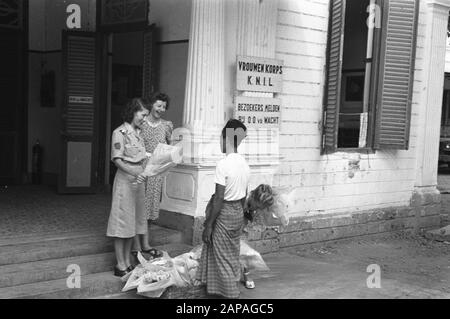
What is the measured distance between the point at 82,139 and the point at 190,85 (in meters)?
2.80

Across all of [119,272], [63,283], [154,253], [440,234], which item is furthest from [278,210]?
[440,234]

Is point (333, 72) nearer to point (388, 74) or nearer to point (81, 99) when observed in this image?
point (388, 74)

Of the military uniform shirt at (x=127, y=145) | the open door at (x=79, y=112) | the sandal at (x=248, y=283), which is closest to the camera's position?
the military uniform shirt at (x=127, y=145)

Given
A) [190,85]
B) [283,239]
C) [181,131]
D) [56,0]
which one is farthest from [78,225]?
[56,0]

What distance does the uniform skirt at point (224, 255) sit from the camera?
5.27m

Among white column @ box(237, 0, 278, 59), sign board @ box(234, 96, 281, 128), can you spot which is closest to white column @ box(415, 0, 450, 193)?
sign board @ box(234, 96, 281, 128)

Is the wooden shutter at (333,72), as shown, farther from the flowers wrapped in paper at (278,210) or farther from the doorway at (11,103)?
the doorway at (11,103)

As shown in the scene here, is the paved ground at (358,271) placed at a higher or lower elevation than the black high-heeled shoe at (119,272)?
lower

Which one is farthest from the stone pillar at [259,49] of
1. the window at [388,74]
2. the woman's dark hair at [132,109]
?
the woman's dark hair at [132,109]

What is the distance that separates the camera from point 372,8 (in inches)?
334

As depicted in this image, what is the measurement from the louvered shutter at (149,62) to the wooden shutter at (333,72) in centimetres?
241

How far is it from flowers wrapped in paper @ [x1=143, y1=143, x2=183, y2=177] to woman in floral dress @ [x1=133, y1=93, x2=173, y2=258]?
49 cm

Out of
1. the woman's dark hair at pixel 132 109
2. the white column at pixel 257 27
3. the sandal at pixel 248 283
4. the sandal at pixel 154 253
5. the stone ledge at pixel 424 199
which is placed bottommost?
the sandal at pixel 248 283
